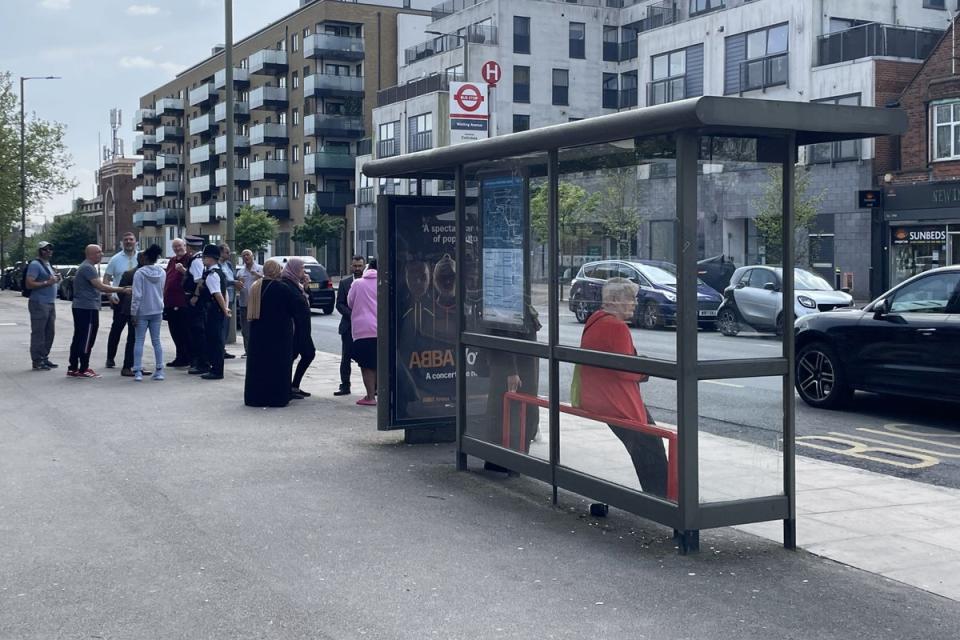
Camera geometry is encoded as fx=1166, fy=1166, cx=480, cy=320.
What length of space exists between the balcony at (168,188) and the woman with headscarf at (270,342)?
310 feet

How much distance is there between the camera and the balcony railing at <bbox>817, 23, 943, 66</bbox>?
38625mm

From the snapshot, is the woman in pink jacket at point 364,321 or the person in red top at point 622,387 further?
the woman in pink jacket at point 364,321

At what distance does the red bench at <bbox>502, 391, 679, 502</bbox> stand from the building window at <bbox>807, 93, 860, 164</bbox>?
33069 millimetres

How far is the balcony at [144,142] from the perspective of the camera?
112938 mm

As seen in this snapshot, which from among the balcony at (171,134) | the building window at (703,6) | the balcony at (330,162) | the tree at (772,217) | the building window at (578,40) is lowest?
the tree at (772,217)

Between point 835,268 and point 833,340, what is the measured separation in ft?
91.1

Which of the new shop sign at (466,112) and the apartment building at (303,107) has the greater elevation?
the apartment building at (303,107)

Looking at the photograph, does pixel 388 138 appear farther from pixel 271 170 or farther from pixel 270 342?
pixel 270 342

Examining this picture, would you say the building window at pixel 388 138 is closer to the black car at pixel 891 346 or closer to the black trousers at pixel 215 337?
the black trousers at pixel 215 337

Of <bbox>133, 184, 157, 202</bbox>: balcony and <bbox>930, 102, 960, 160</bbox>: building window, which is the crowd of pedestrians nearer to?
<bbox>930, 102, 960, 160</bbox>: building window

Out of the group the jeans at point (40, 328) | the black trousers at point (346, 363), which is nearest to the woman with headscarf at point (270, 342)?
the black trousers at point (346, 363)

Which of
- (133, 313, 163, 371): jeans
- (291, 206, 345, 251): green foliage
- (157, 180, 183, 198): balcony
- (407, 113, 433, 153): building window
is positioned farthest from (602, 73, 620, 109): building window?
(157, 180, 183, 198): balcony

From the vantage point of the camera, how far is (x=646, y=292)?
21.3 feet

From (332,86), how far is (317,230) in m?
10.7
